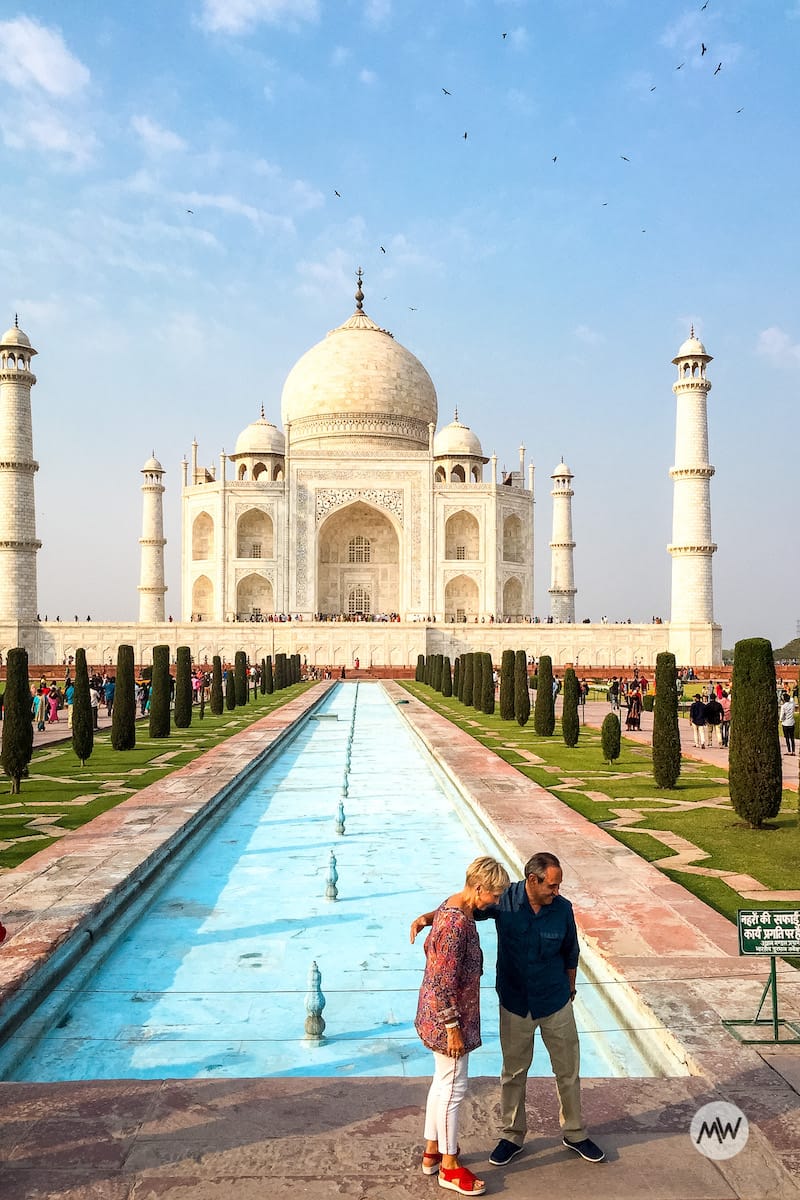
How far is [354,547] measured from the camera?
3709 cm

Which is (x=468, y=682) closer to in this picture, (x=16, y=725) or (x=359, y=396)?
(x=16, y=725)

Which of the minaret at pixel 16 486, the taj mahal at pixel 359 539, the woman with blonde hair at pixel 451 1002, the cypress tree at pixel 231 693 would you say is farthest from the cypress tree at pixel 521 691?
the minaret at pixel 16 486

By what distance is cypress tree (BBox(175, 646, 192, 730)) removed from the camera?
1421cm

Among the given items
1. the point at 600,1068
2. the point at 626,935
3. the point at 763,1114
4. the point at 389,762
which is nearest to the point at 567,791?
the point at 389,762

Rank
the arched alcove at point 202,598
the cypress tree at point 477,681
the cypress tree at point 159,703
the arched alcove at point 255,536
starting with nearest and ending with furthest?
the cypress tree at point 159,703 < the cypress tree at point 477,681 < the arched alcove at point 255,536 < the arched alcove at point 202,598

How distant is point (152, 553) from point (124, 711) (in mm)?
25561

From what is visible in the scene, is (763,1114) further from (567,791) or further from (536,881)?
(567,791)

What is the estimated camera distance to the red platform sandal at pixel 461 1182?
2.27m

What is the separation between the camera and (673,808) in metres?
7.55

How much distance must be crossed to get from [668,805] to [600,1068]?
4.52 metres

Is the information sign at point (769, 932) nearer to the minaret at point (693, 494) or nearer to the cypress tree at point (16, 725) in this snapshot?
the cypress tree at point (16, 725)

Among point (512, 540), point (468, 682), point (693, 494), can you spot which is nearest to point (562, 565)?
point (512, 540)

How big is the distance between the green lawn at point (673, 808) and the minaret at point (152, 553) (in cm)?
2507
